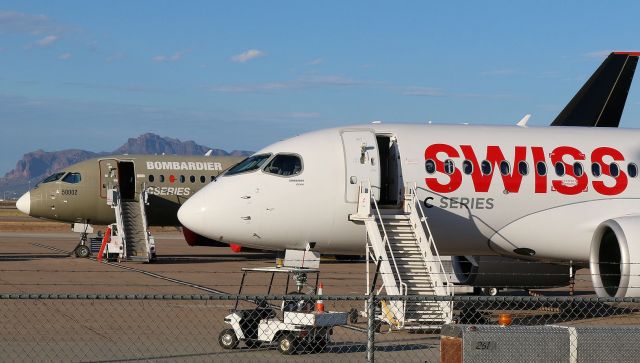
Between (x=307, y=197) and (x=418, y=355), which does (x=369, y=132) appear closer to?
(x=307, y=197)

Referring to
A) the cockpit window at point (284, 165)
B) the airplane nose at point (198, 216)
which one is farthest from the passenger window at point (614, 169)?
the airplane nose at point (198, 216)

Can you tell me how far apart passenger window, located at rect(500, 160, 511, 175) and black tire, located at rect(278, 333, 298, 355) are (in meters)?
8.82

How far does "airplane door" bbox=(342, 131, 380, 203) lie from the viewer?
2280 cm

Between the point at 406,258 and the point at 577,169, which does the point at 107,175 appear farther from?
the point at 406,258

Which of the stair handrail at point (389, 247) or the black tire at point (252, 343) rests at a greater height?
the stair handrail at point (389, 247)

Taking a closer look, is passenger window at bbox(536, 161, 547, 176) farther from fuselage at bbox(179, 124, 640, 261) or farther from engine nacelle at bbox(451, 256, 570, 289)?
engine nacelle at bbox(451, 256, 570, 289)

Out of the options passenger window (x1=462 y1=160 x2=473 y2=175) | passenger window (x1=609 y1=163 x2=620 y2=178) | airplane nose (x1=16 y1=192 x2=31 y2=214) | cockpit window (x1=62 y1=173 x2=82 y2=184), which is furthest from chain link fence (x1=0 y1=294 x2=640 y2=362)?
airplane nose (x1=16 y1=192 x2=31 y2=214)

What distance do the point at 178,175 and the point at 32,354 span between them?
31309 millimetres

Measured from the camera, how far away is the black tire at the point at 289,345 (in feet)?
53.6

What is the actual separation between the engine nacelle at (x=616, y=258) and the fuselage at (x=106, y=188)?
25705 mm

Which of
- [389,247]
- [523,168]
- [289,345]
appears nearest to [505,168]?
[523,168]

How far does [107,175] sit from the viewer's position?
151 feet

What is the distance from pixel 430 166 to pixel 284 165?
10.1 feet

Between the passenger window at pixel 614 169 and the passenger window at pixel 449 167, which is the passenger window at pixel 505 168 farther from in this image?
the passenger window at pixel 614 169
